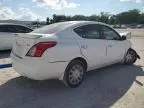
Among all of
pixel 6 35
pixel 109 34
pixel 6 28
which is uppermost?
pixel 6 28

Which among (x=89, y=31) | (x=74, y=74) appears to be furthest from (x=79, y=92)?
Result: (x=89, y=31)

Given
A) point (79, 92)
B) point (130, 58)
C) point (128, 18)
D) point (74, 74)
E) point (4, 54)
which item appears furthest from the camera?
point (128, 18)

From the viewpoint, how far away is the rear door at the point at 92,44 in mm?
6082

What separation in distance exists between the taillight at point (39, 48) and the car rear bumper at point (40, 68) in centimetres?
13

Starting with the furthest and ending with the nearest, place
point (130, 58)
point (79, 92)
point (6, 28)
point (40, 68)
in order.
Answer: point (6, 28), point (130, 58), point (79, 92), point (40, 68)

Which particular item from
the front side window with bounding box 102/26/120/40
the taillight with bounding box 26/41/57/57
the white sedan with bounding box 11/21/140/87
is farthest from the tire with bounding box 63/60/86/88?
the front side window with bounding box 102/26/120/40

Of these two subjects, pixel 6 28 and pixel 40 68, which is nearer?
pixel 40 68

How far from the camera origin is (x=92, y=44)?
20.7 ft

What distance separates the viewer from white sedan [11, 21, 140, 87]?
5223 mm

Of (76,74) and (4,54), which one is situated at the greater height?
(76,74)

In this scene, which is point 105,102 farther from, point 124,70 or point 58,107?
point 124,70

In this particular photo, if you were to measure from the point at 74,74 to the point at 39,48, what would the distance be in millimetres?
1201

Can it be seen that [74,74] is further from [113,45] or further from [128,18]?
[128,18]

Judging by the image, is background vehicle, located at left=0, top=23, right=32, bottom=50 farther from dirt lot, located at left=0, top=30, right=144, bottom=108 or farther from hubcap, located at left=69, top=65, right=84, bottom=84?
hubcap, located at left=69, top=65, right=84, bottom=84
